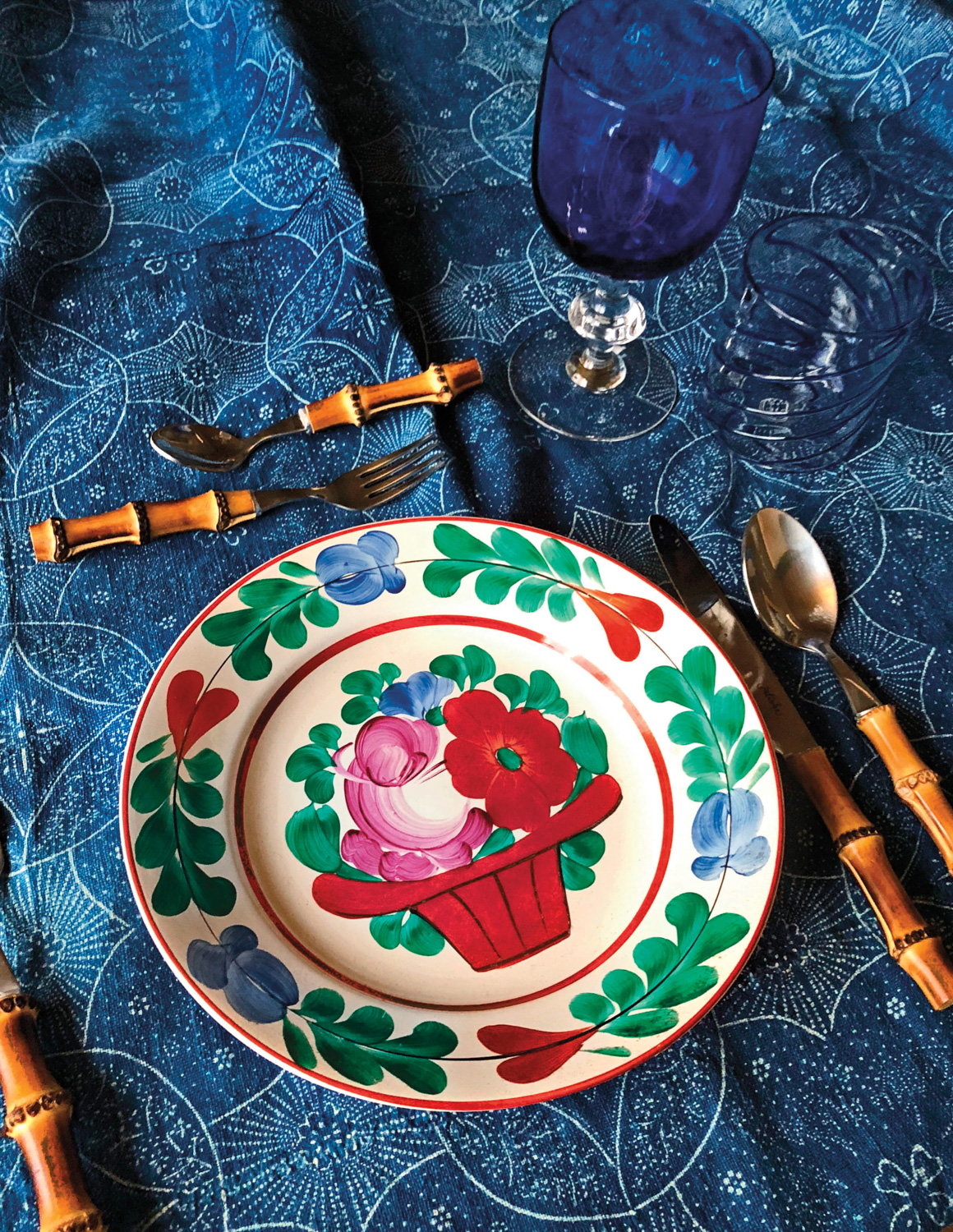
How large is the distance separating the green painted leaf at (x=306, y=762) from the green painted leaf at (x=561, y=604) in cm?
14

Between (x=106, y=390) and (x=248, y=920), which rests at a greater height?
(x=106, y=390)

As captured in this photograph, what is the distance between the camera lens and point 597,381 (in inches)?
24.1

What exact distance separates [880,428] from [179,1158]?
581mm

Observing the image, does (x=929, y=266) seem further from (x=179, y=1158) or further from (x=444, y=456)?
(x=179, y=1158)

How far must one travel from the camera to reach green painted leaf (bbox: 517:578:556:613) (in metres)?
0.49

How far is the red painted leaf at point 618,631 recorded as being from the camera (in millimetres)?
476

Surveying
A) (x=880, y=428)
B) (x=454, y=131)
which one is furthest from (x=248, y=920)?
(x=454, y=131)

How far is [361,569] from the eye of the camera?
0.48 m

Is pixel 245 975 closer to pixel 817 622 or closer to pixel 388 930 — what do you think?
pixel 388 930

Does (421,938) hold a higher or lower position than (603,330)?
lower

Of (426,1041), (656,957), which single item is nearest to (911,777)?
(656,957)

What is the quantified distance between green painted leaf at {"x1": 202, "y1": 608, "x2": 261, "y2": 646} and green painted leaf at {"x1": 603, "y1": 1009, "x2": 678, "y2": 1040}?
0.26 m

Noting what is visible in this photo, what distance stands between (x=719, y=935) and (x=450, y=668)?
19 cm

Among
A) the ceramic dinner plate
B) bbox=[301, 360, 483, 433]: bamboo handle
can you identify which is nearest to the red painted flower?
the ceramic dinner plate
